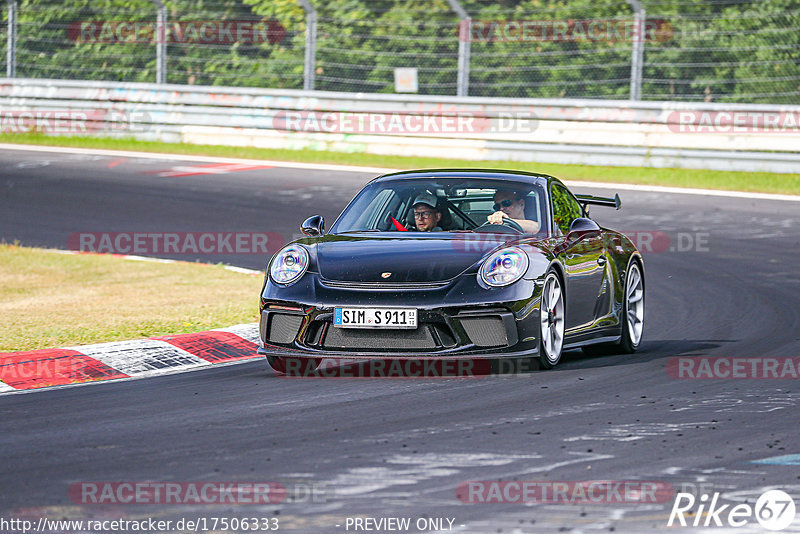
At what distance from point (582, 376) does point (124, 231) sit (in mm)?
9350

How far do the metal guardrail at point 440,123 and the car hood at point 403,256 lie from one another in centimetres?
1198

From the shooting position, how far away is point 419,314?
774 centimetres

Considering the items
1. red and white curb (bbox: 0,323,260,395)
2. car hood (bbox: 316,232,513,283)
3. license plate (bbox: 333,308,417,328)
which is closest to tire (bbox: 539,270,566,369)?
car hood (bbox: 316,232,513,283)

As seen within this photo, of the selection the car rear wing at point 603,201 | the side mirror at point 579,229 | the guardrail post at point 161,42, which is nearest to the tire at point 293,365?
the side mirror at point 579,229

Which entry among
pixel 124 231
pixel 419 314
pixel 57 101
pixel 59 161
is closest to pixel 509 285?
pixel 419 314

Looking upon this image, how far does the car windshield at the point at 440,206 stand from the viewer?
8.99 meters

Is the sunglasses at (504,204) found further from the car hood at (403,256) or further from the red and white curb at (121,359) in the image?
the red and white curb at (121,359)

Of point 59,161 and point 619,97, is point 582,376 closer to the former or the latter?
point 619,97

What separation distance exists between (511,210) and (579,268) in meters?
0.60

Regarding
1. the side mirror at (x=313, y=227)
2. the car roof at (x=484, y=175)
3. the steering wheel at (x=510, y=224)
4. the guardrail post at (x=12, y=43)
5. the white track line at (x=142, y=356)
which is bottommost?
the white track line at (x=142, y=356)

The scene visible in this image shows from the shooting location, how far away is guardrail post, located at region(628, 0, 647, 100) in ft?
66.7

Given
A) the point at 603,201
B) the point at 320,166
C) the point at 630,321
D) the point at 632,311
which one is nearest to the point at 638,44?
the point at 320,166

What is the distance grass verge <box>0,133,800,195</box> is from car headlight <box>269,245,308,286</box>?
11920mm

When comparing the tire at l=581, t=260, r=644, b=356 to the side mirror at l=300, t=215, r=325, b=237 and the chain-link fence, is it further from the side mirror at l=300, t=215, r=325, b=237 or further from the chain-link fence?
the chain-link fence
